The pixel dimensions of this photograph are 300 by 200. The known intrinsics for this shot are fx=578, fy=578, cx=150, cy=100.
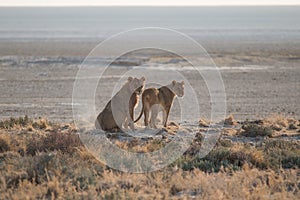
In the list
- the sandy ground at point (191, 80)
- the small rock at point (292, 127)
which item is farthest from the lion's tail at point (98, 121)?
the sandy ground at point (191, 80)

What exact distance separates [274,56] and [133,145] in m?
40.9

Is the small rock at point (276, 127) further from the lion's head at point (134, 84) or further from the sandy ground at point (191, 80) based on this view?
the sandy ground at point (191, 80)

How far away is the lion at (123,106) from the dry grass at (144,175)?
1.88 metres

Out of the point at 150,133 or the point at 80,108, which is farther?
the point at 80,108

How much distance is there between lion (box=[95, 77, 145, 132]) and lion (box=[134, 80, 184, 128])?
47cm

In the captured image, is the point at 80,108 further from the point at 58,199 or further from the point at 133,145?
the point at 58,199

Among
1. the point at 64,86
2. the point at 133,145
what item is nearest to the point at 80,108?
the point at 64,86

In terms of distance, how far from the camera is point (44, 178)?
9.86 m

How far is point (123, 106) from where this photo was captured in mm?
14672

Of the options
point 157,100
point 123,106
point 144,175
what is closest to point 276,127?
point 157,100

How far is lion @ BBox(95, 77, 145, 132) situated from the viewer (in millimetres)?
14656

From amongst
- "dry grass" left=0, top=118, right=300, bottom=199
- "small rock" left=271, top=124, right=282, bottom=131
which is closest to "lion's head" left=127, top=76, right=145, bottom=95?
"dry grass" left=0, top=118, right=300, bottom=199

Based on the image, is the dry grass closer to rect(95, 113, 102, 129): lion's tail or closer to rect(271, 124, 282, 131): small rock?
rect(95, 113, 102, 129): lion's tail

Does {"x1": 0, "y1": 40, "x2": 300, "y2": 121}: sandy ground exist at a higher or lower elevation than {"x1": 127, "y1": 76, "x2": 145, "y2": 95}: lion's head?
lower
